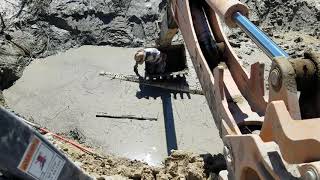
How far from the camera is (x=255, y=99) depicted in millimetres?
5250

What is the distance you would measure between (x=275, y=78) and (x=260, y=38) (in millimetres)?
808

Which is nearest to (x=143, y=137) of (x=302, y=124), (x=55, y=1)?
(x=55, y=1)

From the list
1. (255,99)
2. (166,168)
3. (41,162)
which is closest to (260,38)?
(255,99)

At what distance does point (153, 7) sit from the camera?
9.66 meters

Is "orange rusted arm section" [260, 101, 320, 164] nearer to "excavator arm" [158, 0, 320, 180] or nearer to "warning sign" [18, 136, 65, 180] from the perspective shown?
"excavator arm" [158, 0, 320, 180]

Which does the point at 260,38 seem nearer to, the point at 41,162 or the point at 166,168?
the point at 166,168

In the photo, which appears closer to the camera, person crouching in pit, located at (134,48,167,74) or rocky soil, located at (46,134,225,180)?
rocky soil, located at (46,134,225,180)

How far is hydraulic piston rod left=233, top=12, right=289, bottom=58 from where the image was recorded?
13.0ft

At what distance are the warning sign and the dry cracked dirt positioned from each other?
18.5 feet

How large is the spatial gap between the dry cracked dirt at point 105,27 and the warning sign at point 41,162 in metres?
5.63

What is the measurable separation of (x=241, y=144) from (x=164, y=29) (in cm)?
416

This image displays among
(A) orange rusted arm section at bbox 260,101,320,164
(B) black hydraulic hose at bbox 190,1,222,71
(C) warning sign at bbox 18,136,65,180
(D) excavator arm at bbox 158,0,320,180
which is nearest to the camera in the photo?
(C) warning sign at bbox 18,136,65,180

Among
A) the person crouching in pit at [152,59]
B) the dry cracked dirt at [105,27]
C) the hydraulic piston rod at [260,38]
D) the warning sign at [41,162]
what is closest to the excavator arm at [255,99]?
the hydraulic piston rod at [260,38]

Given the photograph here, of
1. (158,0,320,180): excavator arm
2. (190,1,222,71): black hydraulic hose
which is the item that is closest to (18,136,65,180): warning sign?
(158,0,320,180): excavator arm
